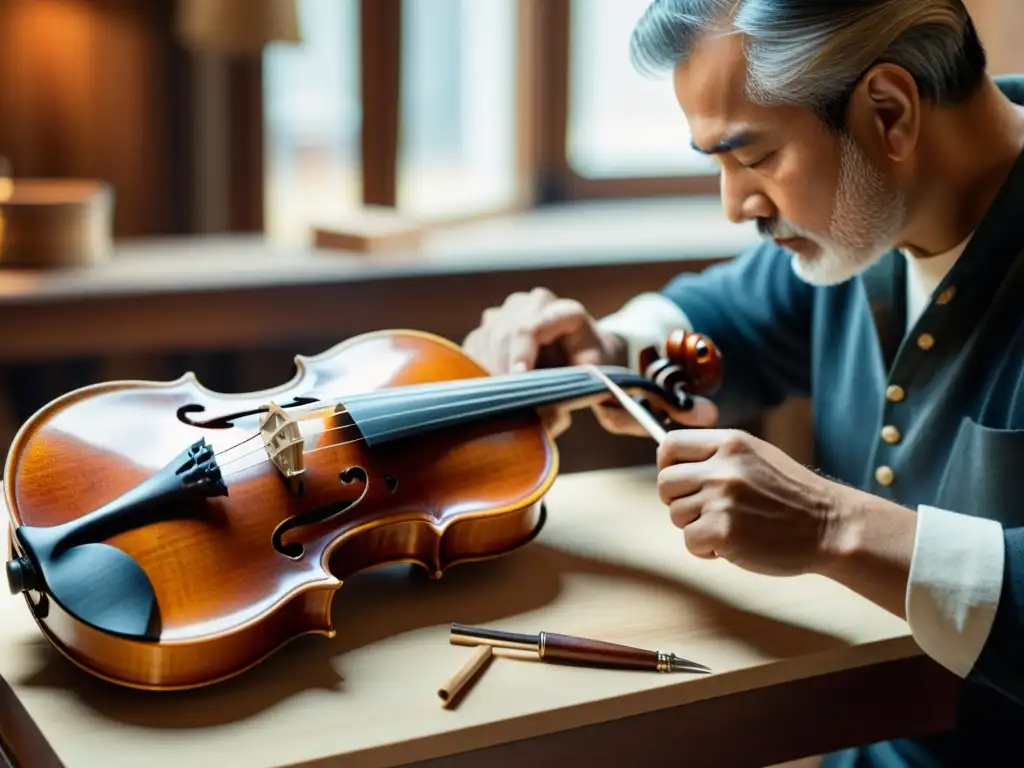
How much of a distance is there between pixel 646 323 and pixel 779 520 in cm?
52

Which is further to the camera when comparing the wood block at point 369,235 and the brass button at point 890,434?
the wood block at point 369,235

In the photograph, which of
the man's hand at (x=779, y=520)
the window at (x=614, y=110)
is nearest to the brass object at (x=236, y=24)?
the window at (x=614, y=110)

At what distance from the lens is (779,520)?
0.90 meters

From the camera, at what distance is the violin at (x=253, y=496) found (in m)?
0.77

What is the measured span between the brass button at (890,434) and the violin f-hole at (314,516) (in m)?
0.58

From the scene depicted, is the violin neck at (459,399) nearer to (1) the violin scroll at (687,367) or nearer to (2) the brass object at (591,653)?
(1) the violin scroll at (687,367)

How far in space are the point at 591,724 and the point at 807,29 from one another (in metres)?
0.64

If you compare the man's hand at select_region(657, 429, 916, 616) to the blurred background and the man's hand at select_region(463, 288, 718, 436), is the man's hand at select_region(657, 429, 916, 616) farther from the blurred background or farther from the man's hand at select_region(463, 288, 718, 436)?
the blurred background

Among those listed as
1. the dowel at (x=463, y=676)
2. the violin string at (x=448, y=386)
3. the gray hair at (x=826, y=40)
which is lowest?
the dowel at (x=463, y=676)

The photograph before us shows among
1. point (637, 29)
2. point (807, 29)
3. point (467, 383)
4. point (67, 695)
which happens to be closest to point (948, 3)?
point (807, 29)

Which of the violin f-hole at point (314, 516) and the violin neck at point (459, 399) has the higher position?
the violin neck at point (459, 399)

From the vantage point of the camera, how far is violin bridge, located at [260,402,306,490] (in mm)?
881

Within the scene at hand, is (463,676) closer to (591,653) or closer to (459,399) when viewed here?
(591,653)

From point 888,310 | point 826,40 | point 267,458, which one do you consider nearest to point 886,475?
point 888,310
